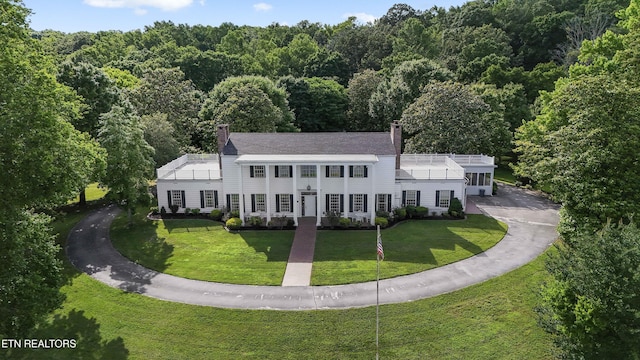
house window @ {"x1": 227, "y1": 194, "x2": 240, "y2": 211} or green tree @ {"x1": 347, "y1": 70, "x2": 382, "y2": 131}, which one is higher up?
green tree @ {"x1": 347, "y1": 70, "x2": 382, "y2": 131}

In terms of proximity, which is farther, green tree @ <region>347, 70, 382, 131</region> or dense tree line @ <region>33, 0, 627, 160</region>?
green tree @ <region>347, 70, 382, 131</region>

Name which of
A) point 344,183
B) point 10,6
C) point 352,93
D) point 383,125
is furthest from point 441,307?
point 352,93

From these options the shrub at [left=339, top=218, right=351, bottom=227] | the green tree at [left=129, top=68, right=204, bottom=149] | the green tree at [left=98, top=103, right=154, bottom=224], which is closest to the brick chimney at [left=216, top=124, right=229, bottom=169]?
the green tree at [left=98, top=103, right=154, bottom=224]

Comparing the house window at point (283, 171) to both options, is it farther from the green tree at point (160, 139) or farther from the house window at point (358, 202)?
the green tree at point (160, 139)

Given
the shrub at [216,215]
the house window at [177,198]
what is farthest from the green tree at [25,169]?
the house window at [177,198]

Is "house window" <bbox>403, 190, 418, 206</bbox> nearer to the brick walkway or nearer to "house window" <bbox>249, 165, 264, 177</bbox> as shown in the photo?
the brick walkway

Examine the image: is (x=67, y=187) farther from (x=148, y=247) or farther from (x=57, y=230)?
(x=57, y=230)
